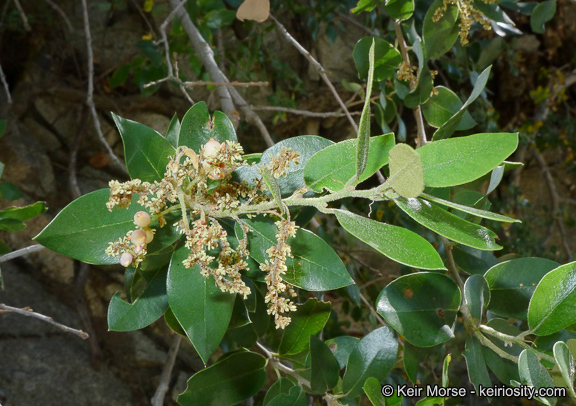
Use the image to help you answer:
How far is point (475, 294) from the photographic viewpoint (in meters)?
0.75

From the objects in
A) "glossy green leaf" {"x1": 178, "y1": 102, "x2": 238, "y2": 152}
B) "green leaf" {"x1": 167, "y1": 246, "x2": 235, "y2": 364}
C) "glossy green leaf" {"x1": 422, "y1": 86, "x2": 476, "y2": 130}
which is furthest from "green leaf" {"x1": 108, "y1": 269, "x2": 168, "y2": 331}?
"glossy green leaf" {"x1": 422, "y1": 86, "x2": 476, "y2": 130}

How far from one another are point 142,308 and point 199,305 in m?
0.12

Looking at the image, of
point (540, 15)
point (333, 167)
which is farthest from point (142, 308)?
point (540, 15)

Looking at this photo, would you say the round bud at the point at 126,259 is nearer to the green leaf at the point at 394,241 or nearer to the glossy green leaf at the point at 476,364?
the green leaf at the point at 394,241

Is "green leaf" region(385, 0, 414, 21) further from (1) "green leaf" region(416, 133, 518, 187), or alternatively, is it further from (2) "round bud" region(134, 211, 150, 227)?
(2) "round bud" region(134, 211, 150, 227)

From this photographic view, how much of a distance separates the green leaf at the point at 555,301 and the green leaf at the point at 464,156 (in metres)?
0.25

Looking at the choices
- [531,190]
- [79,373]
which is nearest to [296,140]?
[79,373]

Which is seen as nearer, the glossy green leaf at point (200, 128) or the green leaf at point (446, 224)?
the green leaf at point (446, 224)

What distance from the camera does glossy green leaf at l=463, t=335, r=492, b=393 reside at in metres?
0.73

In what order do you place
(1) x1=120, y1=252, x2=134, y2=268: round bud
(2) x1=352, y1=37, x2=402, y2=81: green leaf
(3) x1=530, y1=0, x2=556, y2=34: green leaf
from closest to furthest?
(1) x1=120, y1=252, x2=134, y2=268: round bud < (2) x1=352, y1=37, x2=402, y2=81: green leaf < (3) x1=530, y1=0, x2=556, y2=34: green leaf

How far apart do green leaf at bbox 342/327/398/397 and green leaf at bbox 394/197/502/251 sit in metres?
0.34

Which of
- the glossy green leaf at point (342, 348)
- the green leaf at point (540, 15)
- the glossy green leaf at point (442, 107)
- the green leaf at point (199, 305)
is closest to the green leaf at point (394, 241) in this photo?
the green leaf at point (199, 305)

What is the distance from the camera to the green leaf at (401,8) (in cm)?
94

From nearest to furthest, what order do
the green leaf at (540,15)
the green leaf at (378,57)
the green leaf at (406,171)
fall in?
the green leaf at (406,171) < the green leaf at (378,57) < the green leaf at (540,15)
